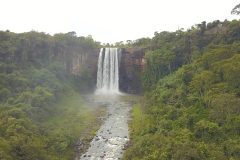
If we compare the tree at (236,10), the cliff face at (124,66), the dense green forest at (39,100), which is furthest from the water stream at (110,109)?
the tree at (236,10)

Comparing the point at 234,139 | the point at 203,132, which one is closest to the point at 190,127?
the point at 203,132

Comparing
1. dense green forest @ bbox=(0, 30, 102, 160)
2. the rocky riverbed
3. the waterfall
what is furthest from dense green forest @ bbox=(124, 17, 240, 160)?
the waterfall

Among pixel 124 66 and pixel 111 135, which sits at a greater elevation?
pixel 124 66

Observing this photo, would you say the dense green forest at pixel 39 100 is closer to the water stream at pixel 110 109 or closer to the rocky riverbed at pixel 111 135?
the rocky riverbed at pixel 111 135

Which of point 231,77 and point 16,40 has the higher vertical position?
point 16,40

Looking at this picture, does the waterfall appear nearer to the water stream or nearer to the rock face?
the water stream

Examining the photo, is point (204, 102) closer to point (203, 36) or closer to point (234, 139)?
point (234, 139)

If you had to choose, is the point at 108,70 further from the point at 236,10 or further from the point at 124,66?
the point at 236,10

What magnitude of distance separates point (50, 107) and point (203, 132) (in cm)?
2166

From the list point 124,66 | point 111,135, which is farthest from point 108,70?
point 111,135

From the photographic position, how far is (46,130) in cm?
2672

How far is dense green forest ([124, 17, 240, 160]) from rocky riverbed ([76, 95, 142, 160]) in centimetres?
132

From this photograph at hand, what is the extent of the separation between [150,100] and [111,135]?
378 inches

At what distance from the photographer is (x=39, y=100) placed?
3184 cm
